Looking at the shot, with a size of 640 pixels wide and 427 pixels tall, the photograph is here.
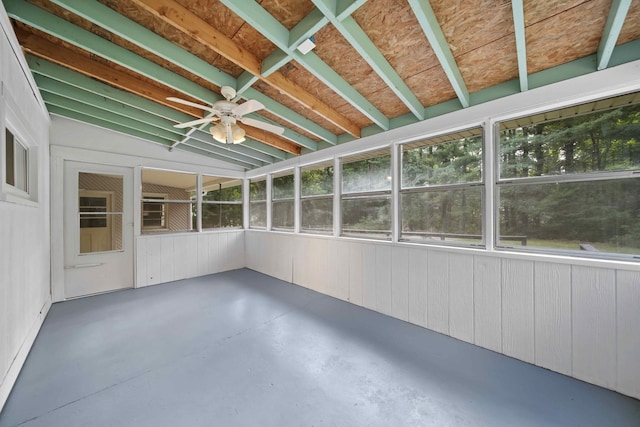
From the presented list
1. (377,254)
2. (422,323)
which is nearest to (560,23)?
(377,254)

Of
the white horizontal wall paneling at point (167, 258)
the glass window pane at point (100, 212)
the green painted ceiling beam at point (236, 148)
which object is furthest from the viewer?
the white horizontal wall paneling at point (167, 258)

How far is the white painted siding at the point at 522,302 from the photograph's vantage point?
1787mm

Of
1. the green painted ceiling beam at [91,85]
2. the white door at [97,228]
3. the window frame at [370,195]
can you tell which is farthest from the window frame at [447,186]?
the white door at [97,228]

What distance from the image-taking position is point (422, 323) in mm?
2793

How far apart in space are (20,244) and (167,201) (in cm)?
260

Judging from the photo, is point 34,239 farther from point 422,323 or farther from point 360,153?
point 422,323

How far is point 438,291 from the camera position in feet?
8.72

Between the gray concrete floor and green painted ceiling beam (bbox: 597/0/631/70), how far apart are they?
2.48 meters

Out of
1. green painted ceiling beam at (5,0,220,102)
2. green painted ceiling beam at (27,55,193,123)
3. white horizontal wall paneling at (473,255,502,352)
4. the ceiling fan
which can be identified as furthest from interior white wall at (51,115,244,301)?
white horizontal wall paneling at (473,255,502,352)

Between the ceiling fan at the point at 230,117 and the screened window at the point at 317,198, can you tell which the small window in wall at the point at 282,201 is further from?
the ceiling fan at the point at 230,117

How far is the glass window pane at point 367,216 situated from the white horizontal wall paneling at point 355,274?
0.23m

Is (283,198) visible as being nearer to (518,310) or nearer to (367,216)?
(367,216)

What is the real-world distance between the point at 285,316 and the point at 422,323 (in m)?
1.70

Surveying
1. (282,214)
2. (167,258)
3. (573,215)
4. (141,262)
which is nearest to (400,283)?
(573,215)
